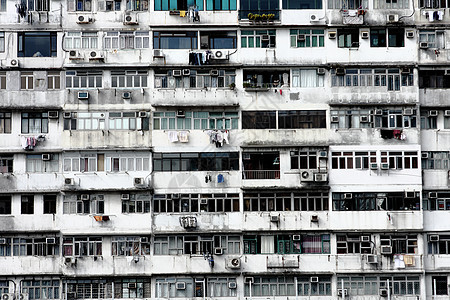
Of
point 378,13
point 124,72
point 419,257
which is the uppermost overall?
point 378,13

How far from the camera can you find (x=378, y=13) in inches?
930

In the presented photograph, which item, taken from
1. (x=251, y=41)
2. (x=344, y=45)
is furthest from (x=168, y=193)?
(x=344, y=45)

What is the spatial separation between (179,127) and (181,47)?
2903mm

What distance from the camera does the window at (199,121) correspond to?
23.4 metres

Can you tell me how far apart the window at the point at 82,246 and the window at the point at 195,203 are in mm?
2386

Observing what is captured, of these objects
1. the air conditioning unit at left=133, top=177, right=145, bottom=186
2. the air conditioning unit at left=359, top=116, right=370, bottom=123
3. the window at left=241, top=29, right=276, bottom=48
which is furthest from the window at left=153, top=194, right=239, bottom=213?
the window at left=241, top=29, right=276, bottom=48

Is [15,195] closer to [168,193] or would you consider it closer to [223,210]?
[168,193]

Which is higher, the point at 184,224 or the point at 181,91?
the point at 181,91

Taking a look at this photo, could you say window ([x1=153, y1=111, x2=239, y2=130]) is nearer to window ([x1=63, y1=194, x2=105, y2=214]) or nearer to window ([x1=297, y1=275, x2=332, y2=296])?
Answer: window ([x1=63, y1=194, x2=105, y2=214])

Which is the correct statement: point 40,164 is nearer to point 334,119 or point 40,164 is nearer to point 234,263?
point 234,263

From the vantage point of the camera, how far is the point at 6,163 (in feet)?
76.9

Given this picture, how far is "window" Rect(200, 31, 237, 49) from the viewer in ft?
77.5

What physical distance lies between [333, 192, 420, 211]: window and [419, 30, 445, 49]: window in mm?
5509

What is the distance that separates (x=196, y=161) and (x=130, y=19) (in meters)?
5.62
